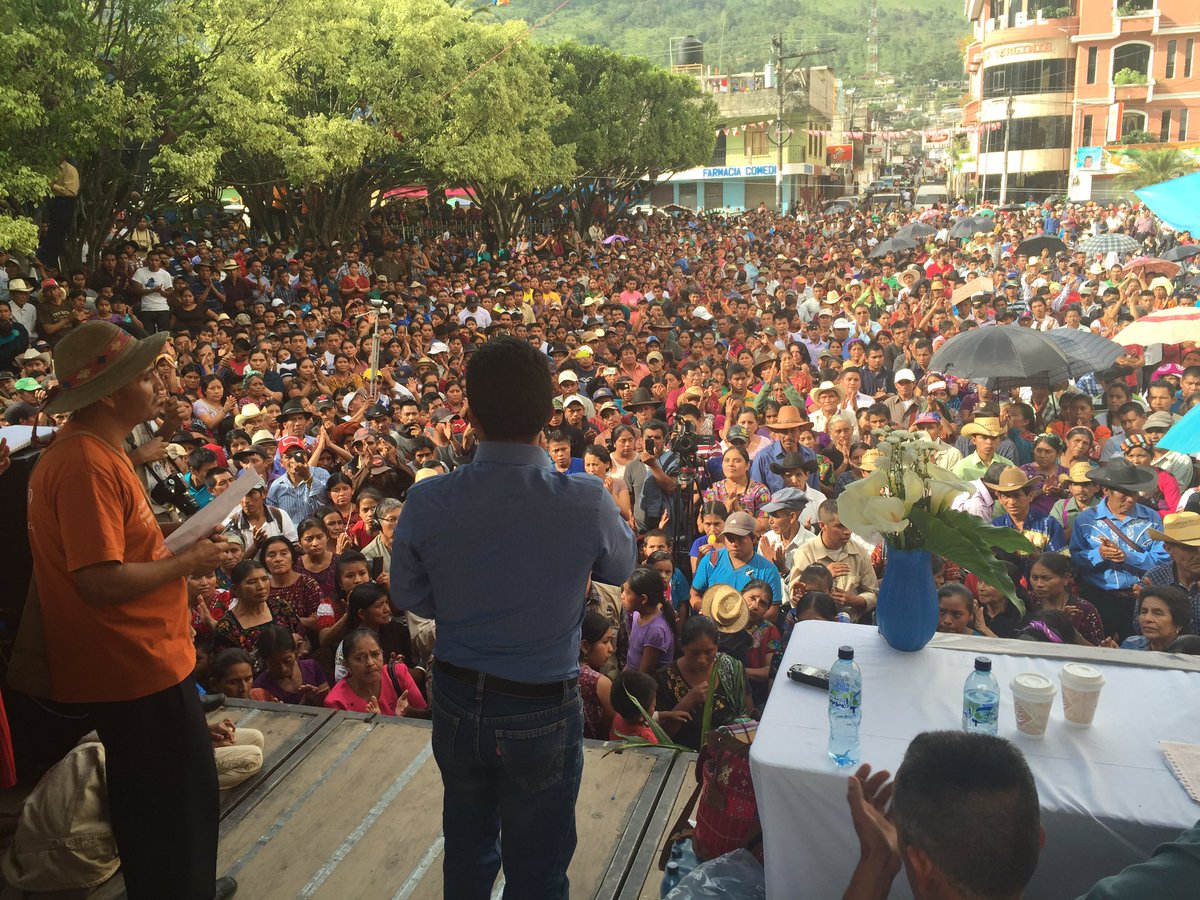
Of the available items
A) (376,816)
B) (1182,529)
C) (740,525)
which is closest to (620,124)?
(740,525)

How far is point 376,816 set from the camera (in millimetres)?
2965

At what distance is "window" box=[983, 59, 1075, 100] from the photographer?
47281 mm

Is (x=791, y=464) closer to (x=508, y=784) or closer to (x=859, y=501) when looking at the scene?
(x=859, y=501)

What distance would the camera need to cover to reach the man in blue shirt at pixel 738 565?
16.5ft

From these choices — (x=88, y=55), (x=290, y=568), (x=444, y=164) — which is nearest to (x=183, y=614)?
(x=290, y=568)

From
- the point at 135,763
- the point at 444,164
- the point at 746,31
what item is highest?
the point at 746,31

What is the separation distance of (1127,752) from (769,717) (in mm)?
743

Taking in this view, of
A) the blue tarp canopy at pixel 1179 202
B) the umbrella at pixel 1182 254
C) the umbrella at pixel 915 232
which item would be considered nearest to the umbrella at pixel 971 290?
the umbrella at pixel 1182 254

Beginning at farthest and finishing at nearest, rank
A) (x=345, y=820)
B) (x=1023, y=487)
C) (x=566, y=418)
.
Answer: (x=566, y=418), (x=1023, y=487), (x=345, y=820)

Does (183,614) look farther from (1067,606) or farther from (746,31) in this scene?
(746,31)

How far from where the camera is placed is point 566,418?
7656 millimetres

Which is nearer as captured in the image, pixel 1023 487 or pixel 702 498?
pixel 1023 487

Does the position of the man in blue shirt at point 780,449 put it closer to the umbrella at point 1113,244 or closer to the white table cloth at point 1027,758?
the white table cloth at point 1027,758

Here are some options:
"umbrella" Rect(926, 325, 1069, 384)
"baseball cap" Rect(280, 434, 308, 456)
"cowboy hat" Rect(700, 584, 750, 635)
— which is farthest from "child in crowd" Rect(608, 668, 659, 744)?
"umbrella" Rect(926, 325, 1069, 384)
